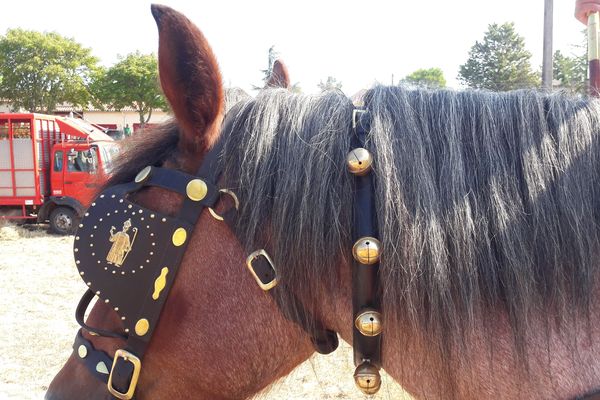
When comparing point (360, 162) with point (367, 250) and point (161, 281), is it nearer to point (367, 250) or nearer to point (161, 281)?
point (367, 250)

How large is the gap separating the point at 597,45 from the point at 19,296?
7795mm

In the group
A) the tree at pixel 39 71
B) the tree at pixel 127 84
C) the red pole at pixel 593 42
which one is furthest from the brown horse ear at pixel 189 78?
the tree at pixel 39 71

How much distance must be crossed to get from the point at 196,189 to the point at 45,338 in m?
5.19

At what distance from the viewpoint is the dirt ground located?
13.1 ft

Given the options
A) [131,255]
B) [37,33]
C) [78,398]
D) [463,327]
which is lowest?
[78,398]

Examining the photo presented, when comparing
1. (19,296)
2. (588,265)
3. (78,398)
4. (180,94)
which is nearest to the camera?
(588,265)

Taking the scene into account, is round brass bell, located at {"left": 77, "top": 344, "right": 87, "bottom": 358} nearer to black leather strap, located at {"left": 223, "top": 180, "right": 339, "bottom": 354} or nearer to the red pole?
black leather strap, located at {"left": 223, "top": 180, "right": 339, "bottom": 354}

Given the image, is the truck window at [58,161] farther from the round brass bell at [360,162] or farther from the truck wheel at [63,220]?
the round brass bell at [360,162]

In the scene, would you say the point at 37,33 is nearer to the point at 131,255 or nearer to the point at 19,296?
the point at 19,296

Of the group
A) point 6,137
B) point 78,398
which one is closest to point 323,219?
point 78,398

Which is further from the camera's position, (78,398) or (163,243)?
(78,398)

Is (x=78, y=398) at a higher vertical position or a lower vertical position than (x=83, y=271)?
lower

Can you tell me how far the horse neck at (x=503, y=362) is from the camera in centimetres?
102

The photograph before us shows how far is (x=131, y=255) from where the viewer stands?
1228mm
